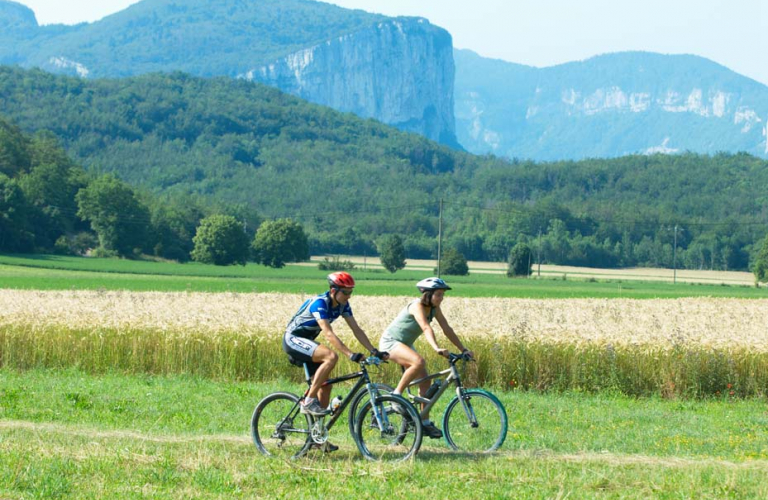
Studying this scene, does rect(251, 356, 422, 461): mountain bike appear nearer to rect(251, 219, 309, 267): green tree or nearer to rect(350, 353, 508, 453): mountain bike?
rect(350, 353, 508, 453): mountain bike

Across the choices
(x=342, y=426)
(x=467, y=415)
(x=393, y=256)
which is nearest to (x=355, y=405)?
(x=467, y=415)

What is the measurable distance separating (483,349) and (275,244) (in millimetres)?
91103

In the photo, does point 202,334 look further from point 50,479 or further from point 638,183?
point 638,183

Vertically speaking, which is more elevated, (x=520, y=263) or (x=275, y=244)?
(x=275, y=244)

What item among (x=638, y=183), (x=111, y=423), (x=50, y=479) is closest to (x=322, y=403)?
(x=50, y=479)

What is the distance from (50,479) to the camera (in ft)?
33.2

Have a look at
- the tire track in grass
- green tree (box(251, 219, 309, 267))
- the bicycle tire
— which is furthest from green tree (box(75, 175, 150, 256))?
the bicycle tire

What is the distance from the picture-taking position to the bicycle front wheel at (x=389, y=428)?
37.7ft

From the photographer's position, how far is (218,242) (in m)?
110

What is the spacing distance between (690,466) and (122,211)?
105m

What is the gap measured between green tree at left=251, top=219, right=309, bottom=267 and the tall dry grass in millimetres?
85903

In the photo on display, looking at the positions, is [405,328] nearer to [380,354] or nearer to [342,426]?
[380,354]

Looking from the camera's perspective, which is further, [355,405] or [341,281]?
[355,405]

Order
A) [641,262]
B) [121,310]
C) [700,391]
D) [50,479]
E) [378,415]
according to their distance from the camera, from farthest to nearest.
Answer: [641,262] → [121,310] → [700,391] → [378,415] → [50,479]
